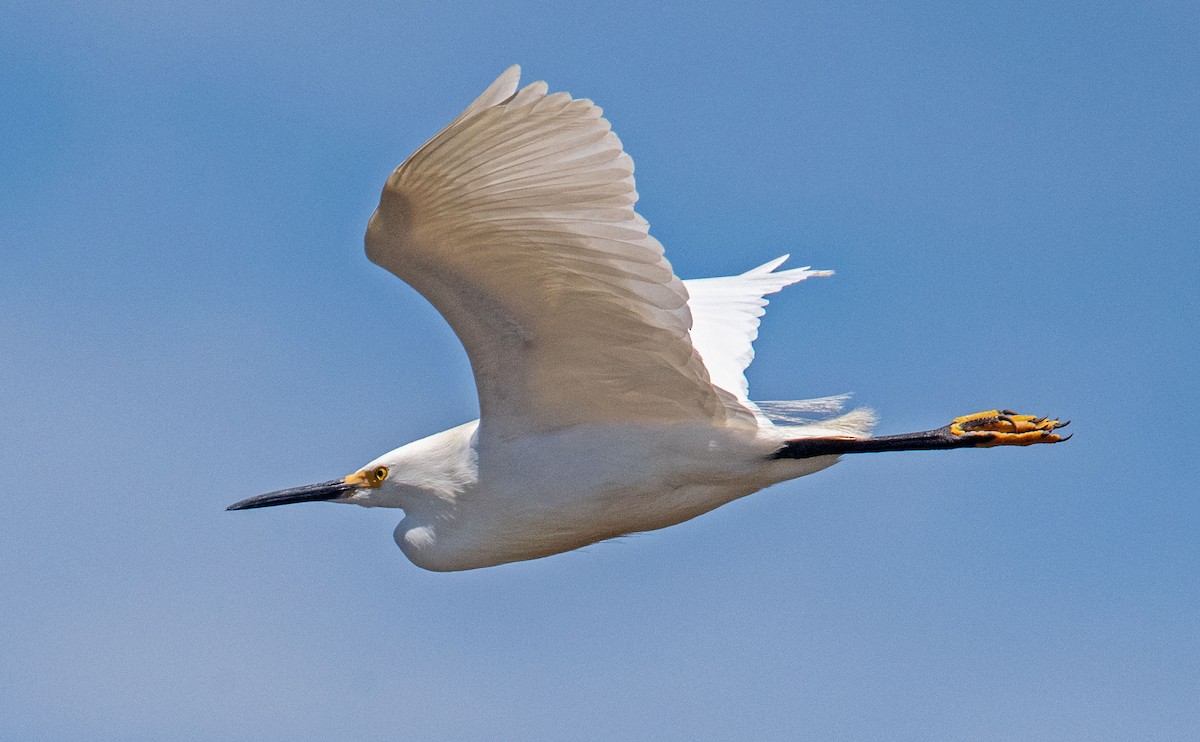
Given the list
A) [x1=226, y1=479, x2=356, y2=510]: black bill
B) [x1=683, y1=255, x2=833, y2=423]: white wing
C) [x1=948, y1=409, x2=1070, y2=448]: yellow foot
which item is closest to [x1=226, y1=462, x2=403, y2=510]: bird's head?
[x1=226, y1=479, x2=356, y2=510]: black bill

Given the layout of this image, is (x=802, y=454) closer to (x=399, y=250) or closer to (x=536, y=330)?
(x=536, y=330)

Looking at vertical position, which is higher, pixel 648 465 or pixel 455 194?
pixel 455 194

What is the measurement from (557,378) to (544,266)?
0.96 metres

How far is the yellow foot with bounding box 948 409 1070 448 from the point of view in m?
7.50

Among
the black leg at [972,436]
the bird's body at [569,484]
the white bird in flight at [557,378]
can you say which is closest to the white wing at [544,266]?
the white bird in flight at [557,378]

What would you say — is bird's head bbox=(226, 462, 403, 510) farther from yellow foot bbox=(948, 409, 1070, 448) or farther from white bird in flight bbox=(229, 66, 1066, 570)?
yellow foot bbox=(948, 409, 1070, 448)

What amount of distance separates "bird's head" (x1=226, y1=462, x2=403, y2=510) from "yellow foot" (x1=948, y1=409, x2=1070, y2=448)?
309cm

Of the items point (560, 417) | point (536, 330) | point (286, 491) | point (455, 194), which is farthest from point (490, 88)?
point (286, 491)

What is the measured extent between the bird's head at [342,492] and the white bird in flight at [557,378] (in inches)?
0.5

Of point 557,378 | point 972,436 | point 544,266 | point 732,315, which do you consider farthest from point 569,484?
point 732,315

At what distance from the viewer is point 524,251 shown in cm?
637

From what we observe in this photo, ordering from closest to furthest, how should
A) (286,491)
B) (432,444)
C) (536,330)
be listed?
(536,330) < (432,444) < (286,491)

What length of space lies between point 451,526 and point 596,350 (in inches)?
57.0

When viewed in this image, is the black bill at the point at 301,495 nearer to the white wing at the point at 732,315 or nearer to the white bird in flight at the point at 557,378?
the white bird in flight at the point at 557,378
